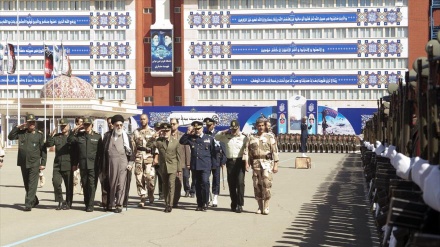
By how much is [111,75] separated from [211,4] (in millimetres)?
13586

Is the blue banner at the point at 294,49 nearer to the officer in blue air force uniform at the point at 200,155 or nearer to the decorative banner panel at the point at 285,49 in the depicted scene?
the decorative banner panel at the point at 285,49

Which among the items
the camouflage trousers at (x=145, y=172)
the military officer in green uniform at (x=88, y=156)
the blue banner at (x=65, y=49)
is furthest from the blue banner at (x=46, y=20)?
the military officer in green uniform at (x=88, y=156)

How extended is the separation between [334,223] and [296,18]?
3074 inches

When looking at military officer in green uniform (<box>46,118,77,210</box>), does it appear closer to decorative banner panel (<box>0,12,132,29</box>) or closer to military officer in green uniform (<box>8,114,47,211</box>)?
military officer in green uniform (<box>8,114,47,211</box>)

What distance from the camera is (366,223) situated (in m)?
13.4

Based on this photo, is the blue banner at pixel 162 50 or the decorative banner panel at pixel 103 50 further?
the decorative banner panel at pixel 103 50

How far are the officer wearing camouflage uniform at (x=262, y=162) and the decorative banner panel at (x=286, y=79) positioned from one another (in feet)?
247

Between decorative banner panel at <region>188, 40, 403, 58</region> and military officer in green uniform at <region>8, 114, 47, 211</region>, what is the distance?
242ft

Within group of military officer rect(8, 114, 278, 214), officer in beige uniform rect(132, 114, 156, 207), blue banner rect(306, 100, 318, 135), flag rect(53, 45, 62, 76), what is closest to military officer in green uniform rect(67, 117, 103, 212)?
group of military officer rect(8, 114, 278, 214)

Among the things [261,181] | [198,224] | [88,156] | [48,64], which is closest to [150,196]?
[88,156]

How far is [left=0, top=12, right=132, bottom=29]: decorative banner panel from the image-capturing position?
92000mm

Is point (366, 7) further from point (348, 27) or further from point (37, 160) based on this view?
point (37, 160)

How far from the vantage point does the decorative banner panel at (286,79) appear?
89.4 m

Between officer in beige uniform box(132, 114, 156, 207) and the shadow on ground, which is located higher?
officer in beige uniform box(132, 114, 156, 207)
